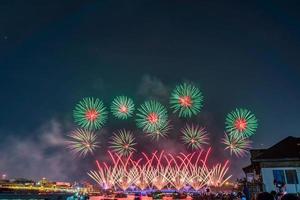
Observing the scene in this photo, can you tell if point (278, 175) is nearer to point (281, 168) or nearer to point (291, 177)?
point (281, 168)

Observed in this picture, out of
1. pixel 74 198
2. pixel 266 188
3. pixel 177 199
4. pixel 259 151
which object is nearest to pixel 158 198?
pixel 177 199

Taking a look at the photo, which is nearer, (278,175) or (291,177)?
(291,177)

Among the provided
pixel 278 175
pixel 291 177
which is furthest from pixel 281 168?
pixel 291 177

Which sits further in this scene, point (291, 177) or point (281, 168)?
point (281, 168)

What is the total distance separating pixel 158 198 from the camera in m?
61.0

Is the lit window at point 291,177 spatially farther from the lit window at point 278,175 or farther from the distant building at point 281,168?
the lit window at point 278,175

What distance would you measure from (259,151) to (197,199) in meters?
12.6

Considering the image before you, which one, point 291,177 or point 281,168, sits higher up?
point 281,168

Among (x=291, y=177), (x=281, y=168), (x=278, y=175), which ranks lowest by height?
(x=291, y=177)

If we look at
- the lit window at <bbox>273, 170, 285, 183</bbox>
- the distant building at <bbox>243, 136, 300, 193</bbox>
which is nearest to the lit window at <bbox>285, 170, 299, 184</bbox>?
the distant building at <bbox>243, 136, 300, 193</bbox>

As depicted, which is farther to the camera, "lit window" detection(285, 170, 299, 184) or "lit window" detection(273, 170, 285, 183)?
"lit window" detection(273, 170, 285, 183)

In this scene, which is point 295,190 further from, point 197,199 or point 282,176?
point 197,199

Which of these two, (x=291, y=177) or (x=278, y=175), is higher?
(x=278, y=175)

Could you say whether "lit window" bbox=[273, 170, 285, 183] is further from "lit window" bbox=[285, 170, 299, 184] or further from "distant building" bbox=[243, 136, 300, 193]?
"lit window" bbox=[285, 170, 299, 184]
